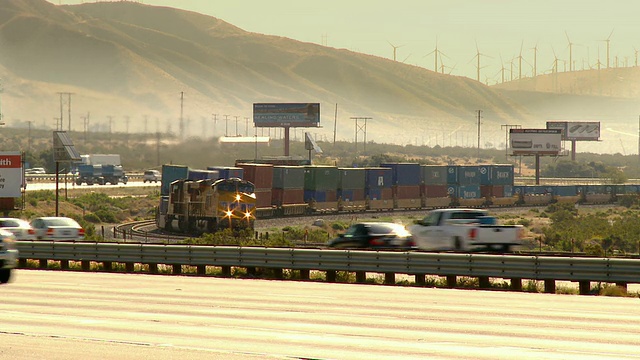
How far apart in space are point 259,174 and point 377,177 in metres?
18.4

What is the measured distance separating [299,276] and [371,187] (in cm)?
5966

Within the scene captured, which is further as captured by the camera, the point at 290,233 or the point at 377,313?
the point at 290,233

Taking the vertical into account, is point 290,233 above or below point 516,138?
below

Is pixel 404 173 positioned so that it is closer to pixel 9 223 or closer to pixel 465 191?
pixel 465 191

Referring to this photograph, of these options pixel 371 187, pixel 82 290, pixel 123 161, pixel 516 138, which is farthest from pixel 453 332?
pixel 123 161

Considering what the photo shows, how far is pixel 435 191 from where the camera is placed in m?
96.9

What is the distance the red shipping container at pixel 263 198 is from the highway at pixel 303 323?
157 ft

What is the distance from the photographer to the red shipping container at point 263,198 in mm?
75812

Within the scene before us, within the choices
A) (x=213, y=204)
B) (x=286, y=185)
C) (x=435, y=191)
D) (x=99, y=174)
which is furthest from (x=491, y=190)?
(x=99, y=174)

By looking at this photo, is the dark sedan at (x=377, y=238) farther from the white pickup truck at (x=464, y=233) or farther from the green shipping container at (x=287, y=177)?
the green shipping container at (x=287, y=177)

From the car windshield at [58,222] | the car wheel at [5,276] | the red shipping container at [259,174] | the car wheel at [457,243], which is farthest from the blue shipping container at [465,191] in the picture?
the car wheel at [5,276]

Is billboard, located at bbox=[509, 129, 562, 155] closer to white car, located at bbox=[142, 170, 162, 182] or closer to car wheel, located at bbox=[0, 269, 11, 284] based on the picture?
white car, located at bbox=[142, 170, 162, 182]

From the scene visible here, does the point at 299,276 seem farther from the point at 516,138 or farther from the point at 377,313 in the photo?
the point at 516,138

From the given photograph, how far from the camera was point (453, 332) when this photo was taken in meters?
17.9
